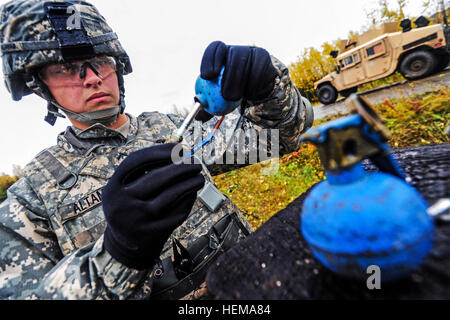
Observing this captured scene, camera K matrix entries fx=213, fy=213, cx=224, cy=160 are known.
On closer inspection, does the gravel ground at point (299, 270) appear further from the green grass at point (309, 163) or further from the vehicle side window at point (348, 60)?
the vehicle side window at point (348, 60)

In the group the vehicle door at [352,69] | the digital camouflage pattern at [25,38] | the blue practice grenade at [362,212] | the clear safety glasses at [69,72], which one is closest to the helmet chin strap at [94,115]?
the clear safety glasses at [69,72]

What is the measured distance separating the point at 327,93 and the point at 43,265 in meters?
12.5

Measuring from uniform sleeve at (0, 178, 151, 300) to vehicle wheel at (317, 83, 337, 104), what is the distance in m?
12.1

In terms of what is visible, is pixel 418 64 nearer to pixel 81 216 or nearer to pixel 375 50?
pixel 375 50

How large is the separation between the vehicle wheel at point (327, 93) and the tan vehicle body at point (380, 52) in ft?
0.65

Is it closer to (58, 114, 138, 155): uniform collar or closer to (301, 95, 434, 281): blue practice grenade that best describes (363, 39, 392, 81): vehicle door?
(58, 114, 138, 155): uniform collar

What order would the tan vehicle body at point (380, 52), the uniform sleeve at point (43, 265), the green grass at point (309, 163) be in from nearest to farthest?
the uniform sleeve at point (43, 265), the green grass at point (309, 163), the tan vehicle body at point (380, 52)

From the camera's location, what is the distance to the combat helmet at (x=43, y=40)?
1712 mm

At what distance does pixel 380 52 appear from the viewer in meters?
8.45

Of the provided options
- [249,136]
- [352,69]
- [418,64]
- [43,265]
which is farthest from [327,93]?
[43,265]
